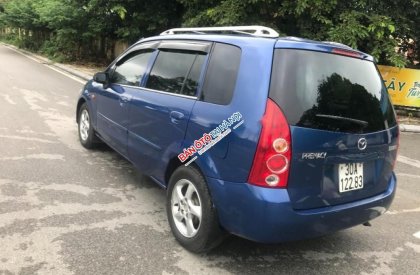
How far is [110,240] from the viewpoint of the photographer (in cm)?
354

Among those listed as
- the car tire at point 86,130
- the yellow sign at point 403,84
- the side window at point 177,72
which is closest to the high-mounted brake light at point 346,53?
the side window at point 177,72

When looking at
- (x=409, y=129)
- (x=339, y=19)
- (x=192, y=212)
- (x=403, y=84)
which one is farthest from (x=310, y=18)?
(x=192, y=212)

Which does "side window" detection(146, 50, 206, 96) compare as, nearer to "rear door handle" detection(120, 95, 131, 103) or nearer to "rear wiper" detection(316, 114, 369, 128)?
"rear door handle" detection(120, 95, 131, 103)

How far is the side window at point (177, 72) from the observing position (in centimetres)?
359

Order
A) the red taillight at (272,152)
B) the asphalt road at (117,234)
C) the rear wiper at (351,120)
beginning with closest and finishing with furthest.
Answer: the red taillight at (272,152) < the rear wiper at (351,120) < the asphalt road at (117,234)

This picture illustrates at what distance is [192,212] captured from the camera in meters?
3.45

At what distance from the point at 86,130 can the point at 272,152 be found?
3877mm

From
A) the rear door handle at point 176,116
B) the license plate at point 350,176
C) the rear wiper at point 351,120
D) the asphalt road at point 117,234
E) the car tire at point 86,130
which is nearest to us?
the rear wiper at point 351,120

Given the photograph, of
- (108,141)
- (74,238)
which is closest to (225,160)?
(74,238)

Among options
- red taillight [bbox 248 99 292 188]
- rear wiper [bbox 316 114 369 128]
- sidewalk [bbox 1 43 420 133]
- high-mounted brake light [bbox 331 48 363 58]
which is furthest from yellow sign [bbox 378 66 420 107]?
red taillight [bbox 248 99 292 188]

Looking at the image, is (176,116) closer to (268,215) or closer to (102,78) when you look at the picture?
(268,215)

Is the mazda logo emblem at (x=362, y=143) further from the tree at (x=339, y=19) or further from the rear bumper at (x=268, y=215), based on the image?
the tree at (x=339, y=19)

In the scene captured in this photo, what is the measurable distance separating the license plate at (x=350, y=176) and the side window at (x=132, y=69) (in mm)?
2272

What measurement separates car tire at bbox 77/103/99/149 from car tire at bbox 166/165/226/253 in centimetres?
254
